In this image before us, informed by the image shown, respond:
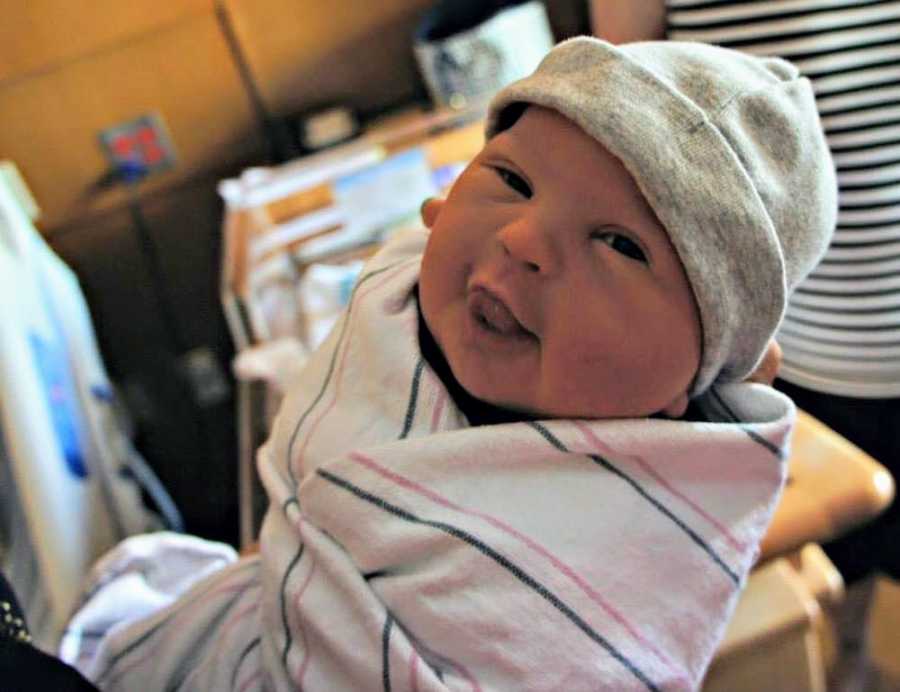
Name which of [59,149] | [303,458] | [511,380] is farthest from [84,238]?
[511,380]

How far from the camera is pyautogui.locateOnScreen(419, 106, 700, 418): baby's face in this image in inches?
17.9

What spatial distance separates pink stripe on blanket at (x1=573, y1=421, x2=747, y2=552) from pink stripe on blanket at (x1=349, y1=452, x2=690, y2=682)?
69 mm

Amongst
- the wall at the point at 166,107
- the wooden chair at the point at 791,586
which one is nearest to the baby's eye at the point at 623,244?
the wooden chair at the point at 791,586

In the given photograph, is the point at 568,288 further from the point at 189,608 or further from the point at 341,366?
the point at 189,608

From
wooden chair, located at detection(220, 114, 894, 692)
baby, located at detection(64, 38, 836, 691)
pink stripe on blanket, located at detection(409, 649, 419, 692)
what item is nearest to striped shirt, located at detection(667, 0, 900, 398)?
wooden chair, located at detection(220, 114, 894, 692)

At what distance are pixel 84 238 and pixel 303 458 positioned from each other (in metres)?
1.13

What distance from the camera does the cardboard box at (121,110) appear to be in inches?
55.4

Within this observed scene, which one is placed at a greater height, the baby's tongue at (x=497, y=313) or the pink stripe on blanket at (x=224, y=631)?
the baby's tongue at (x=497, y=313)

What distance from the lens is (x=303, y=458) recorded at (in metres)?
0.57

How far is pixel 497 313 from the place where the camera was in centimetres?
48

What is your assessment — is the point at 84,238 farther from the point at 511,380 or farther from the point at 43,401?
the point at 511,380

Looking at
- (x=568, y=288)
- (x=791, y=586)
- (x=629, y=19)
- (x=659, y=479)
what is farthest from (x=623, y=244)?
(x=629, y=19)

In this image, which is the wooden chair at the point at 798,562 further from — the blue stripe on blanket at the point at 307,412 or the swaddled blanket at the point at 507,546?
the blue stripe on blanket at the point at 307,412

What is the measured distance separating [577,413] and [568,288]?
81mm
